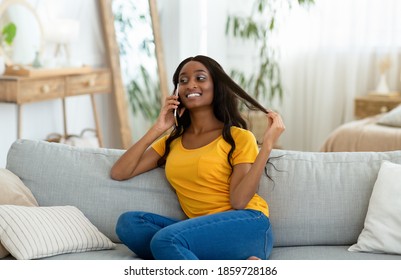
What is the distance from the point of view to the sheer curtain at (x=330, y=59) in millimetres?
5844

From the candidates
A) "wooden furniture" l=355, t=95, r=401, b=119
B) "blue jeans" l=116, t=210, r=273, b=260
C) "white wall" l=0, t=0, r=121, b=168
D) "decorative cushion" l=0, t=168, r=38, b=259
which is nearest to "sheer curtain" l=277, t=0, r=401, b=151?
"wooden furniture" l=355, t=95, r=401, b=119

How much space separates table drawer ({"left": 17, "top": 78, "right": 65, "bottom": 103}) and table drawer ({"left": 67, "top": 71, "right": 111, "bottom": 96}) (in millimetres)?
107

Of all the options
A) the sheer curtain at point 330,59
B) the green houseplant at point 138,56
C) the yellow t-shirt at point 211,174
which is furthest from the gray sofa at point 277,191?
the sheer curtain at point 330,59

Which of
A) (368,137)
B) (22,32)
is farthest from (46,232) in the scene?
(368,137)

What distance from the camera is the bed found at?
424cm

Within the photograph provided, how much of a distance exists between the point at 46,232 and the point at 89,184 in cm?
34

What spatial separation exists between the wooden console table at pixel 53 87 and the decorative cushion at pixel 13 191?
4.87 feet

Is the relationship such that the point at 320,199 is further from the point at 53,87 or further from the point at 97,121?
the point at 97,121

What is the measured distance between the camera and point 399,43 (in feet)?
19.0

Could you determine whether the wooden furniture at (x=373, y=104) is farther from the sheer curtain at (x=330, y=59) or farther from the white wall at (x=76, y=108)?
the white wall at (x=76, y=108)

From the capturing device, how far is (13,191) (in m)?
2.42

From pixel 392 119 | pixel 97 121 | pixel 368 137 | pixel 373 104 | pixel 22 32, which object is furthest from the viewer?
pixel 373 104

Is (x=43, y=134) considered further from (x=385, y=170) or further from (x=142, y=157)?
(x=385, y=170)

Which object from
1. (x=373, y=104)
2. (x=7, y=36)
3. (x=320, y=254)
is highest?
(x=7, y=36)
